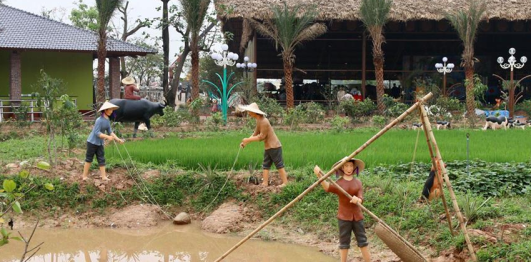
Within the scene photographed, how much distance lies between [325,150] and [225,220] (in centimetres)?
346

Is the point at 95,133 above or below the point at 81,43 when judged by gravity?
below

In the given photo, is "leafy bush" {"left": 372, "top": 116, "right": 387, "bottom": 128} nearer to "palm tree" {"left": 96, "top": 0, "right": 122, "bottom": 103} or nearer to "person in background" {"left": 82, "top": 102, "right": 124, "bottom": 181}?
"palm tree" {"left": 96, "top": 0, "right": 122, "bottom": 103}

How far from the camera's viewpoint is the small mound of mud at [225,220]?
27.1 ft

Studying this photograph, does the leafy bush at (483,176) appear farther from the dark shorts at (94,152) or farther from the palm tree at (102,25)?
the palm tree at (102,25)

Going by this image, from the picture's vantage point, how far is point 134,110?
14242 mm

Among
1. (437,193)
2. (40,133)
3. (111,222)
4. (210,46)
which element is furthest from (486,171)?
(210,46)

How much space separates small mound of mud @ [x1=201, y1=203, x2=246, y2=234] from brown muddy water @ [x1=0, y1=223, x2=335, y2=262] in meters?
0.12

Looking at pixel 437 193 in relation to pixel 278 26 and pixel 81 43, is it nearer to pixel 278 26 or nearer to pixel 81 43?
pixel 278 26

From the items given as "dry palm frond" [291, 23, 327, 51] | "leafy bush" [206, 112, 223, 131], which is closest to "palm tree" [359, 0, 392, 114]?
Answer: "dry palm frond" [291, 23, 327, 51]

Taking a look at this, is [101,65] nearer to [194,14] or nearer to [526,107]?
[194,14]

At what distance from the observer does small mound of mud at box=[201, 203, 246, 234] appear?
8258 millimetres

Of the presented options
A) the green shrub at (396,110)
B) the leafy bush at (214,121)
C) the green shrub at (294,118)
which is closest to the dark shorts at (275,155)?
the leafy bush at (214,121)

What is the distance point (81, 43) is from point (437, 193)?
16791 mm

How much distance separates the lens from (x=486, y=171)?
8836mm
